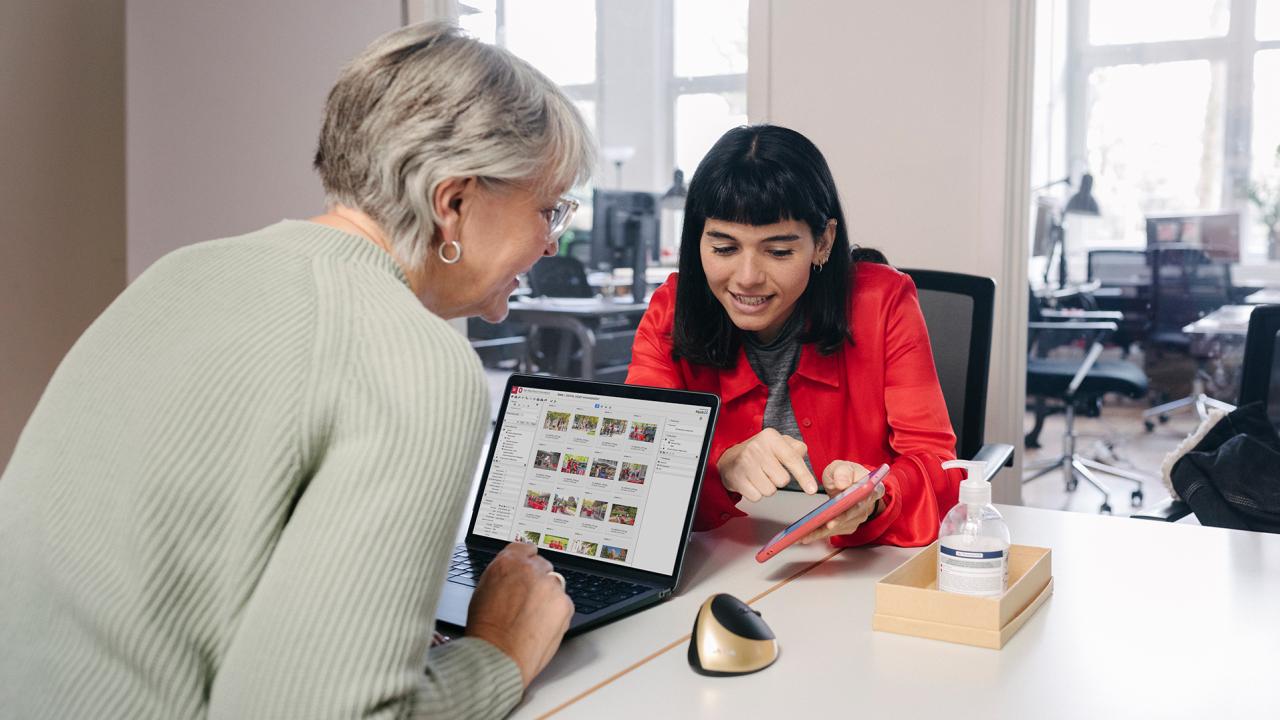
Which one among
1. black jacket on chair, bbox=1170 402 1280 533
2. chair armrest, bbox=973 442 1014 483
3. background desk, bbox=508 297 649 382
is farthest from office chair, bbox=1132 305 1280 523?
background desk, bbox=508 297 649 382

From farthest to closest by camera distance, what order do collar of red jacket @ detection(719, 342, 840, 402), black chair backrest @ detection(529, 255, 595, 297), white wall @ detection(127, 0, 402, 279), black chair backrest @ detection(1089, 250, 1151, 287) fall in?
black chair backrest @ detection(529, 255, 595, 297)
white wall @ detection(127, 0, 402, 279)
black chair backrest @ detection(1089, 250, 1151, 287)
collar of red jacket @ detection(719, 342, 840, 402)

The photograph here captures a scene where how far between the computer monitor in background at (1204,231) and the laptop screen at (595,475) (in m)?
2.24

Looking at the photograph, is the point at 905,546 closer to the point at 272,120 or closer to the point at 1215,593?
the point at 1215,593

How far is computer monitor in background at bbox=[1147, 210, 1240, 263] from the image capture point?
2.95 m

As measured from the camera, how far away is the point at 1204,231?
2.99 m

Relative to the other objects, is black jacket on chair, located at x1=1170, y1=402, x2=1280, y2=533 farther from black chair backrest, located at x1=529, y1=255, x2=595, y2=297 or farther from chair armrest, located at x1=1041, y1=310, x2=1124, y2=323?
black chair backrest, located at x1=529, y1=255, x2=595, y2=297

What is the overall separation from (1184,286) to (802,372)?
1.74 metres

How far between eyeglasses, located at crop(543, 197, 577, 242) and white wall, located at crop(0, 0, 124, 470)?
8.40 feet

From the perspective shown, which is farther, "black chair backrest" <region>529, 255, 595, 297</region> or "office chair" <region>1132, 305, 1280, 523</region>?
"black chair backrest" <region>529, 255, 595, 297</region>

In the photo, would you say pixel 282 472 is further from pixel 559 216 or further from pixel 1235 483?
pixel 1235 483

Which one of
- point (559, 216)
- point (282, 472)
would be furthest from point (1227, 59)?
point (282, 472)

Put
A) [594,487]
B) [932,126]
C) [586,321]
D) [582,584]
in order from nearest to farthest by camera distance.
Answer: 1. [582,584]
2. [594,487]
3. [932,126]
4. [586,321]

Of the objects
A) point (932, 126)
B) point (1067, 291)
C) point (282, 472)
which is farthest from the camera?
point (1067, 291)

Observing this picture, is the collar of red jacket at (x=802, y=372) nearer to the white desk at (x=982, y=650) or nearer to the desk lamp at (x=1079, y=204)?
the white desk at (x=982, y=650)
